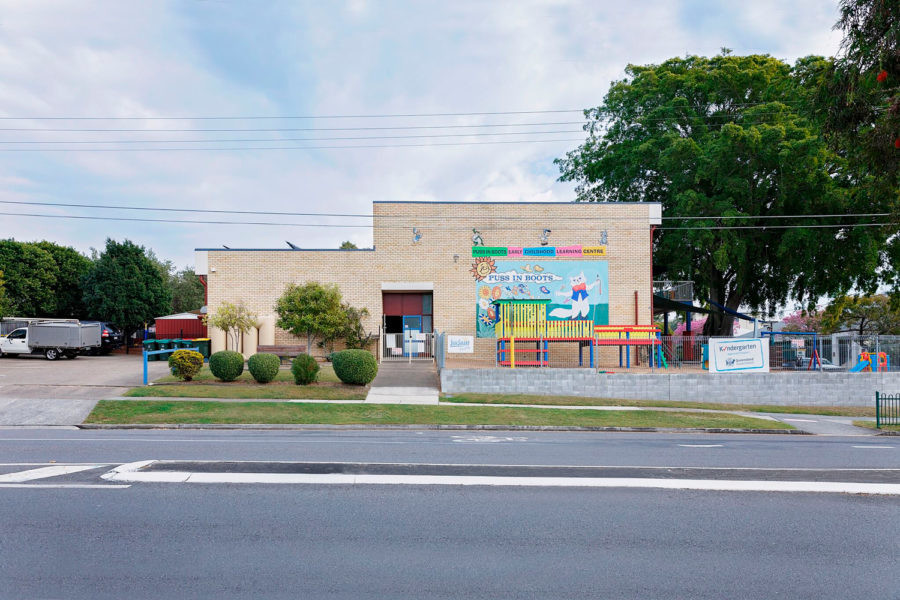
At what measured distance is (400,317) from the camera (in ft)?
93.6

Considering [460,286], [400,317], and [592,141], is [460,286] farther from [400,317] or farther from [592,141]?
[592,141]

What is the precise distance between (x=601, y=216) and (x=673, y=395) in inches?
416

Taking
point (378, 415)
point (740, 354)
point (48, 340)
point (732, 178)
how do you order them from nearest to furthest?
point (378, 415) → point (740, 354) → point (48, 340) → point (732, 178)

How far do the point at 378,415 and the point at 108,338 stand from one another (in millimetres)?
24855

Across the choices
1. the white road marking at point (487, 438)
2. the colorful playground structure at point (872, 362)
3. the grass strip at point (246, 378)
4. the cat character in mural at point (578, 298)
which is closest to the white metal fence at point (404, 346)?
the grass strip at point (246, 378)

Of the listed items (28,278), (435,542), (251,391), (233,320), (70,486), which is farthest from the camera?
(28,278)

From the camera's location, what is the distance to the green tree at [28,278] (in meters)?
36.0

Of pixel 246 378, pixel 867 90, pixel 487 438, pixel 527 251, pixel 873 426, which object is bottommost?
pixel 873 426

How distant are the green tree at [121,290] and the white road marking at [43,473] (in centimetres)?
3273

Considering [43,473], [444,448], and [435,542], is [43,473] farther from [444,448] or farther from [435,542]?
[444,448]

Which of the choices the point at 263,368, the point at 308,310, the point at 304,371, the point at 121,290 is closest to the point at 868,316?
the point at 308,310

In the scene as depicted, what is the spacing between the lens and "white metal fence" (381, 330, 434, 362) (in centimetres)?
2678

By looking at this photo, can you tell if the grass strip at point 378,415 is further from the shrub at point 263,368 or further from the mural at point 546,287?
the mural at point 546,287

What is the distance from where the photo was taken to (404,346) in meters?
26.8
